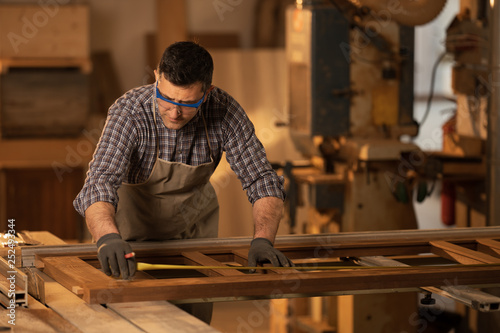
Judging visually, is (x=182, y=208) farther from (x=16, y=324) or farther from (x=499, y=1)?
(x=499, y=1)

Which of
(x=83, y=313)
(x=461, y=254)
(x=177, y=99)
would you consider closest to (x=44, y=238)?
(x=177, y=99)

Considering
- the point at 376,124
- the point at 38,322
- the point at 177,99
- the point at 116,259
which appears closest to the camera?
the point at 38,322

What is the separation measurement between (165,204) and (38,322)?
3.28 ft

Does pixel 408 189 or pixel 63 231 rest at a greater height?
pixel 408 189

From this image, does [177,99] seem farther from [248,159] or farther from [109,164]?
[248,159]

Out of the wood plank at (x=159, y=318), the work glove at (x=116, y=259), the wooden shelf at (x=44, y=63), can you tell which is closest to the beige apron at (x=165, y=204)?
the work glove at (x=116, y=259)

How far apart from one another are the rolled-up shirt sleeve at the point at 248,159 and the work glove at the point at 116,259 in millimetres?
632

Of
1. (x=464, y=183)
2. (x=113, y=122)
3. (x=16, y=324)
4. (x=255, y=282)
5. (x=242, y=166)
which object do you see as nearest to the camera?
(x=16, y=324)

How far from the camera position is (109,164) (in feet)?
7.54

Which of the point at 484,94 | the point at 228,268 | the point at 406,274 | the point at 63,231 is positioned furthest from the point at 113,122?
the point at 63,231

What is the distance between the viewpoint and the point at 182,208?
2791mm

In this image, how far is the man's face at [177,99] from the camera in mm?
2270

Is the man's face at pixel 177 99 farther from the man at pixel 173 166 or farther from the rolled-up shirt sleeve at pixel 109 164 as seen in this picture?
the rolled-up shirt sleeve at pixel 109 164

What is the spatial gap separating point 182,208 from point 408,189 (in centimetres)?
163
